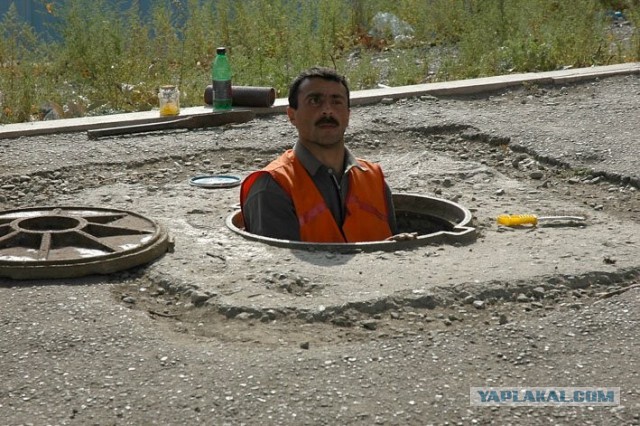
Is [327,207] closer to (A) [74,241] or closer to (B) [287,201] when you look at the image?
(B) [287,201]

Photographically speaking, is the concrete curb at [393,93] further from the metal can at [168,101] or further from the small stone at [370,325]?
the small stone at [370,325]

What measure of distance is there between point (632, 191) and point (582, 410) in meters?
3.33

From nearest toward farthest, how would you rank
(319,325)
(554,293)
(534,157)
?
1. (319,325)
2. (554,293)
3. (534,157)

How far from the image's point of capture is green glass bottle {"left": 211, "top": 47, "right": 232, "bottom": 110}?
903cm

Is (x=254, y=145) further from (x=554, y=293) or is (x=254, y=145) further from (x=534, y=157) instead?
(x=554, y=293)

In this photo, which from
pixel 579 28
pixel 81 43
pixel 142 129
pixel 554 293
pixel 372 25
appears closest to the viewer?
pixel 554 293

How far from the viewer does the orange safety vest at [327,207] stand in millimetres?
6277

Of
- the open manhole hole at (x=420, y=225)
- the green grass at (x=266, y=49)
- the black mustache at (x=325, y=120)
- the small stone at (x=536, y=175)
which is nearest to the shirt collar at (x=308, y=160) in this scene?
the black mustache at (x=325, y=120)

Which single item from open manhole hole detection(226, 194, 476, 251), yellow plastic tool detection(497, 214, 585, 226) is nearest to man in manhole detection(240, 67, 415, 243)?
open manhole hole detection(226, 194, 476, 251)

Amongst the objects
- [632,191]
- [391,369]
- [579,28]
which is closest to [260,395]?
[391,369]

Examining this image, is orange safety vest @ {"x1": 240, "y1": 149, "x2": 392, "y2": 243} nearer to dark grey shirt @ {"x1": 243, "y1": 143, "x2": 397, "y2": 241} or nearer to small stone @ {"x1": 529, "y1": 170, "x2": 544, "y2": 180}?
dark grey shirt @ {"x1": 243, "y1": 143, "x2": 397, "y2": 241}

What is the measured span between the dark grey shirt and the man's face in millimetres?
105

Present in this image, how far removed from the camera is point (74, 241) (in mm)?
5715

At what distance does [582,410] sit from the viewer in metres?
4.02
